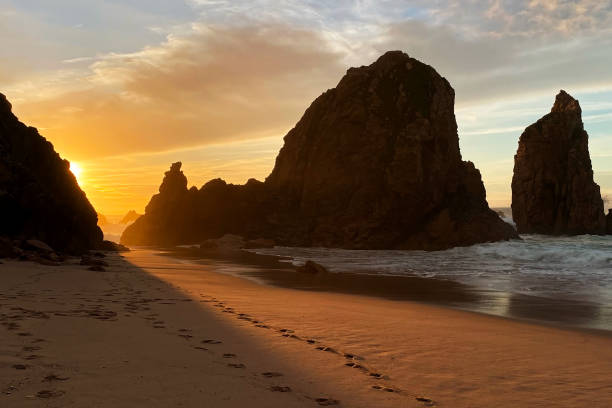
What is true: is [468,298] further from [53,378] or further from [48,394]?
[48,394]

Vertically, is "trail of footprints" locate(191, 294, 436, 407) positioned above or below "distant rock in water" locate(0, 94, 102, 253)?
below

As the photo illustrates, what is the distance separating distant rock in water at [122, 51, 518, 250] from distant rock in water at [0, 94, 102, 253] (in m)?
34.8

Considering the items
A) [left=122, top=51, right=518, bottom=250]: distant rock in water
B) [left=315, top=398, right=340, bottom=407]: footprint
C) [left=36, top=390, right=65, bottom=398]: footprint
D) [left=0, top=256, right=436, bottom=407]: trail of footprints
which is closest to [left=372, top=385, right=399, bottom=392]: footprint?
[left=0, top=256, right=436, bottom=407]: trail of footprints

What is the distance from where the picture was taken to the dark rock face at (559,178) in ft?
271

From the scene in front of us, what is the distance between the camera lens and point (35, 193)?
75.3 ft

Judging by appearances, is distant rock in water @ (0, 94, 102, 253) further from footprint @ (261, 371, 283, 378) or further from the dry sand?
footprint @ (261, 371, 283, 378)

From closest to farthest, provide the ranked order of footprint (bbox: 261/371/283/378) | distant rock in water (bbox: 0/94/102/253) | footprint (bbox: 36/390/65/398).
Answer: footprint (bbox: 36/390/65/398) < footprint (bbox: 261/371/283/378) < distant rock in water (bbox: 0/94/102/253)

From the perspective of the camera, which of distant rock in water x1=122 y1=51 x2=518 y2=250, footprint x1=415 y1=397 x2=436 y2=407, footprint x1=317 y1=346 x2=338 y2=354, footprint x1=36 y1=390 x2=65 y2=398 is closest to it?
footprint x1=36 y1=390 x2=65 y2=398

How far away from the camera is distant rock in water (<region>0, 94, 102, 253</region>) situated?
21469mm

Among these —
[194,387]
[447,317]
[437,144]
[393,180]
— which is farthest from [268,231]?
[194,387]

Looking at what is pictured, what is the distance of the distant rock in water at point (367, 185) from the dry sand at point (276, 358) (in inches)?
1983

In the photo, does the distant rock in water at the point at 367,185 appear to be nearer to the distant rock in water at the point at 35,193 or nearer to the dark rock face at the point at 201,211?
the dark rock face at the point at 201,211

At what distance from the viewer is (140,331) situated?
20.8ft

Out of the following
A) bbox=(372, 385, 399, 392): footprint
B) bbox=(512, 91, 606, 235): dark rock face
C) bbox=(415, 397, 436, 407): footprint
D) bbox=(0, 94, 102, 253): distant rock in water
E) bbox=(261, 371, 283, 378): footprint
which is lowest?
bbox=(415, 397, 436, 407): footprint
